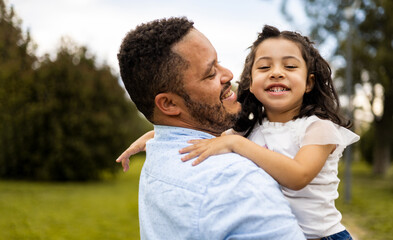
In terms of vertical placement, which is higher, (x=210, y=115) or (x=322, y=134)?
(x=210, y=115)

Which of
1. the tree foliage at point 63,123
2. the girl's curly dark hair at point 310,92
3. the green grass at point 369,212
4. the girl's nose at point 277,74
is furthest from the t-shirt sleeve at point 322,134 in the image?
the tree foliage at point 63,123

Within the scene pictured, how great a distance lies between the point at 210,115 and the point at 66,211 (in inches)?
416

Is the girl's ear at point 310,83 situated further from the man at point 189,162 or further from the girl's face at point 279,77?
the man at point 189,162

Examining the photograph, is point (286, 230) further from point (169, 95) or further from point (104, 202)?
point (104, 202)

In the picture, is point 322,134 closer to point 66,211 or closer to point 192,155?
point 192,155

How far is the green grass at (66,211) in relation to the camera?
895 cm

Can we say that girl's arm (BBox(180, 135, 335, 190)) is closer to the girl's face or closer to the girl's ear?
the girl's face

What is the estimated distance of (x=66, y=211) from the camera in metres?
11.7

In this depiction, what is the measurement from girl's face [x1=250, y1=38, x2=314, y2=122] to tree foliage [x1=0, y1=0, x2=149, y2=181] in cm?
1564

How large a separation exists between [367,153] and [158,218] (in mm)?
30049

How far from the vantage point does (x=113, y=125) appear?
18969 mm

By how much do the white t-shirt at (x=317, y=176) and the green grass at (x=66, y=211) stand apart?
22.6 feet

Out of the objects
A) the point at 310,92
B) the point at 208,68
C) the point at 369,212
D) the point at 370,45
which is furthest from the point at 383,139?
the point at 208,68

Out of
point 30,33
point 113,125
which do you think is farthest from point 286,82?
point 113,125
